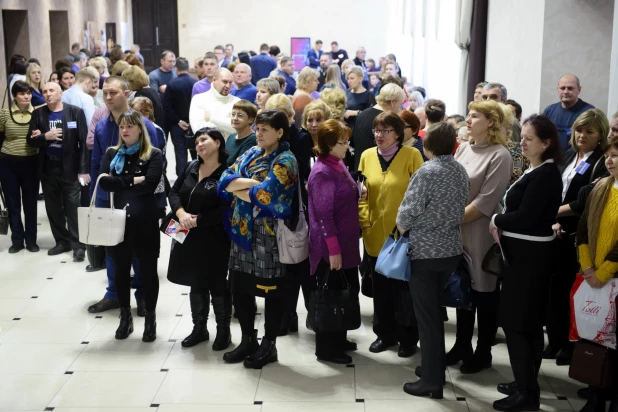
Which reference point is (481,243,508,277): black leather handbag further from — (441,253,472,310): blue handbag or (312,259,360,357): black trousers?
(312,259,360,357): black trousers

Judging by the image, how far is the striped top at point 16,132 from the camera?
7.59 meters

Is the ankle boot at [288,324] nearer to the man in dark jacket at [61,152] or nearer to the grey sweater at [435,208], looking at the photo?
the grey sweater at [435,208]

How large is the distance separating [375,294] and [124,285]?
5.87 feet

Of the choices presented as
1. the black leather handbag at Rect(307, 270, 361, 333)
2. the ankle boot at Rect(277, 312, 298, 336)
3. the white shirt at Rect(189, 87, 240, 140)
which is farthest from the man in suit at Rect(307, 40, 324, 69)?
the black leather handbag at Rect(307, 270, 361, 333)

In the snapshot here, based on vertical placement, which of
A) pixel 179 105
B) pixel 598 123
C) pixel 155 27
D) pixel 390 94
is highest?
pixel 155 27

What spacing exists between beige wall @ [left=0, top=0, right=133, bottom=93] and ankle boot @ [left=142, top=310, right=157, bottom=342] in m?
9.48

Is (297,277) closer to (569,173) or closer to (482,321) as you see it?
(482,321)

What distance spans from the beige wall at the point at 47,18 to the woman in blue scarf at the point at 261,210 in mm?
10166

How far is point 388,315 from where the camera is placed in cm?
522

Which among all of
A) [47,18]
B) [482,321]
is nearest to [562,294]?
[482,321]

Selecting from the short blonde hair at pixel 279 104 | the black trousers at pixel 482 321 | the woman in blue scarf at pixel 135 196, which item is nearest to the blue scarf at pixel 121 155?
the woman in blue scarf at pixel 135 196

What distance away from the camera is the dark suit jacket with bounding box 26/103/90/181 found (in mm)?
7340

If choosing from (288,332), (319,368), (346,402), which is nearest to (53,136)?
(288,332)

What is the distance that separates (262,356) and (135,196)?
4.71 feet
